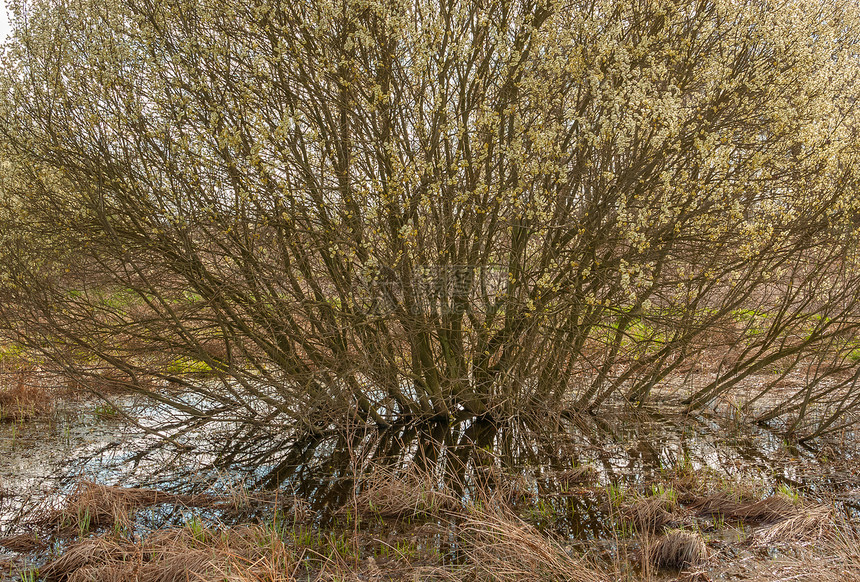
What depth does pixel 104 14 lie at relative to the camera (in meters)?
7.23

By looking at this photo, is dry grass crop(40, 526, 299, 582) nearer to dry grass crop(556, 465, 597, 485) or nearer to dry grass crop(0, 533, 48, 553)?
dry grass crop(0, 533, 48, 553)

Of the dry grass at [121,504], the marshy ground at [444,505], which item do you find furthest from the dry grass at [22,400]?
the dry grass at [121,504]

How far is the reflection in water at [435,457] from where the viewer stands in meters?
6.41

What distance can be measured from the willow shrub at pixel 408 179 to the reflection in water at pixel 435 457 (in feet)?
1.66

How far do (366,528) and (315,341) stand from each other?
2.76 m

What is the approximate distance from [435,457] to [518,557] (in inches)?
114

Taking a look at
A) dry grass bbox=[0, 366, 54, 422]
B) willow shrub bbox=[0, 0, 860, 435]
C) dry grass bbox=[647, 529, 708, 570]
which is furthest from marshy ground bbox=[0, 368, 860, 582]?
willow shrub bbox=[0, 0, 860, 435]

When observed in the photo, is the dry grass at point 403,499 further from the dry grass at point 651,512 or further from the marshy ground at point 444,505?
the dry grass at point 651,512

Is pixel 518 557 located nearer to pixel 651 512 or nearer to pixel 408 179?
pixel 651 512

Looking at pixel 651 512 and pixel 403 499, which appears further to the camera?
pixel 403 499

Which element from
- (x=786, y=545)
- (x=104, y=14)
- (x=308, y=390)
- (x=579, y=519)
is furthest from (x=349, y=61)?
(x=786, y=545)

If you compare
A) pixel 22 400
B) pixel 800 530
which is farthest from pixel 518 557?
pixel 22 400

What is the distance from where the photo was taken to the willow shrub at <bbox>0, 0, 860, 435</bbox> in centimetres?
674

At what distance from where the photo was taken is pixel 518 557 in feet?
15.1
